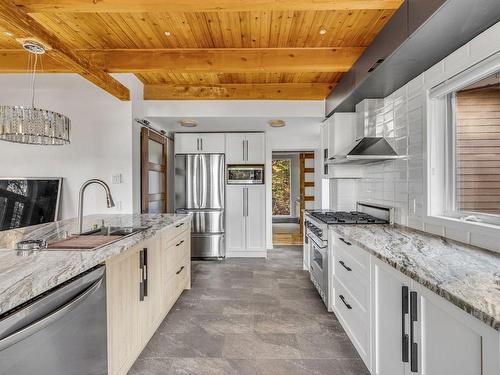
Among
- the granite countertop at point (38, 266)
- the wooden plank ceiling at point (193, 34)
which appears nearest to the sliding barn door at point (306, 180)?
the wooden plank ceiling at point (193, 34)

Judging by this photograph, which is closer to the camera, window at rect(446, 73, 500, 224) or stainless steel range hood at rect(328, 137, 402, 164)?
window at rect(446, 73, 500, 224)

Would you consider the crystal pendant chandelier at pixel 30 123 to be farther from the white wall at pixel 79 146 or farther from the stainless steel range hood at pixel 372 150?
the stainless steel range hood at pixel 372 150

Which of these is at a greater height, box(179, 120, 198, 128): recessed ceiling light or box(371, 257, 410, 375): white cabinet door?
box(179, 120, 198, 128): recessed ceiling light

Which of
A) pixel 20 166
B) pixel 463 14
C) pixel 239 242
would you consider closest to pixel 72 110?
pixel 20 166

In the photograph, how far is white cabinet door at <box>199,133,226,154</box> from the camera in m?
4.66

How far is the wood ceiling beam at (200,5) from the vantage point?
6.14ft

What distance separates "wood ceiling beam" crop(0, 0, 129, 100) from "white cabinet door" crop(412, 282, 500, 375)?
2.74m

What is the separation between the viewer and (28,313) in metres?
0.93

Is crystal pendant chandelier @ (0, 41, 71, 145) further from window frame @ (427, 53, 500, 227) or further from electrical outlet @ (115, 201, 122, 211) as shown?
window frame @ (427, 53, 500, 227)

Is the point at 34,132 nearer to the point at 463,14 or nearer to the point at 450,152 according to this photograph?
the point at 463,14

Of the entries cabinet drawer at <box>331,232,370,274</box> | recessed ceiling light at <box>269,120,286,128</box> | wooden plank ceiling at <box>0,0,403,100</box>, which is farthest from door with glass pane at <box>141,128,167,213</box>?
cabinet drawer at <box>331,232,370,274</box>

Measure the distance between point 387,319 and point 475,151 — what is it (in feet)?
4.17

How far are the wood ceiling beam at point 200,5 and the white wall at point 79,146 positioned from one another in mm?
1465

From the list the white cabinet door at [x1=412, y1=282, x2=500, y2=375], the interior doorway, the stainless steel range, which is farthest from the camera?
the interior doorway
